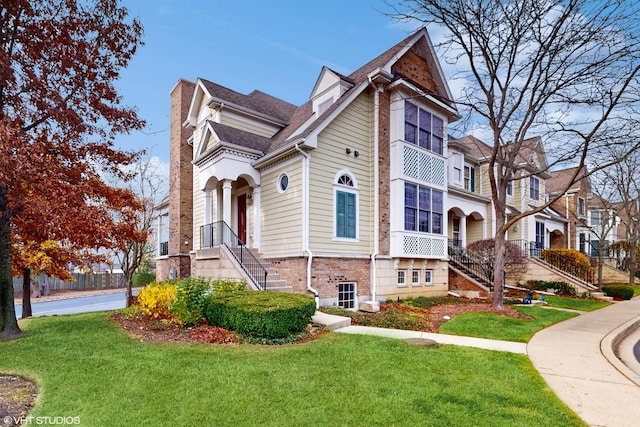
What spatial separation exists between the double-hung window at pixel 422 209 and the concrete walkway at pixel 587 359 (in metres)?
5.53

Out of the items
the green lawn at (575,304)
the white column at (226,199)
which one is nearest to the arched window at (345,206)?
the white column at (226,199)

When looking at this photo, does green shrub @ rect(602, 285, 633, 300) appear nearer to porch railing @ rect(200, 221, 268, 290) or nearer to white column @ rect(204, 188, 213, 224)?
porch railing @ rect(200, 221, 268, 290)

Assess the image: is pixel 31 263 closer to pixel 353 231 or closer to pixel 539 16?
pixel 353 231

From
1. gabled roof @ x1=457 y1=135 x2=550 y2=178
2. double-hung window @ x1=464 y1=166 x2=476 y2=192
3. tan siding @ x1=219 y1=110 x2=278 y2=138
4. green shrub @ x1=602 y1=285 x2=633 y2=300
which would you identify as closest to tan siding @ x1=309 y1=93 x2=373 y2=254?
tan siding @ x1=219 y1=110 x2=278 y2=138

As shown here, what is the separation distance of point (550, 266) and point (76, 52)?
2169 cm

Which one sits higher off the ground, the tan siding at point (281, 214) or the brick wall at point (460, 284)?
the tan siding at point (281, 214)

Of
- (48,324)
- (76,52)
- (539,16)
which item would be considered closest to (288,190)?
(76,52)

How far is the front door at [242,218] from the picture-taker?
1527cm

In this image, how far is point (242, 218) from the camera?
1540 centimetres

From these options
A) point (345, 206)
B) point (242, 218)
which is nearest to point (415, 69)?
point (345, 206)

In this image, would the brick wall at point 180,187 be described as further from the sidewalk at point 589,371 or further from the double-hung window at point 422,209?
the sidewalk at point 589,371

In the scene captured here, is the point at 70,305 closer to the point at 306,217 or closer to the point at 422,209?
the point at 306,217

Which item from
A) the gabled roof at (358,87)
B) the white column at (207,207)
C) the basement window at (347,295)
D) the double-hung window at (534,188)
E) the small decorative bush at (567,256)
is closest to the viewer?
the gabled roof at (358,87)

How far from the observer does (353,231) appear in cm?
1279
